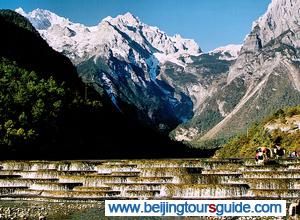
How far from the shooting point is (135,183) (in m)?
79.7

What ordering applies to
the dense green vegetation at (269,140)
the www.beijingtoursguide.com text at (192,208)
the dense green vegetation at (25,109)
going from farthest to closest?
1. the dense green vegetation at (269,140)
2. the dense green vegetation at (25,109)
3. the www.beijingtoursguide.com text at (192,208)

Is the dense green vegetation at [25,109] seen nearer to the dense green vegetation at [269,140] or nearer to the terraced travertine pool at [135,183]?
the terraced travertine pool at [135,183]

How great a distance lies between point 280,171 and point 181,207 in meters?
39.0

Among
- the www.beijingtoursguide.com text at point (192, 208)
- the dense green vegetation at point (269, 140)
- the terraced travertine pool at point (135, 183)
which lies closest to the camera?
the www.beijingtoursguide.com text at point (192, 208)

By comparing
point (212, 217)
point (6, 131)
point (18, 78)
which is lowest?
point (212, 217)

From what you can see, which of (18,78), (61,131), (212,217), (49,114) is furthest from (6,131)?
(212,217)

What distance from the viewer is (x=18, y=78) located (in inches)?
7608

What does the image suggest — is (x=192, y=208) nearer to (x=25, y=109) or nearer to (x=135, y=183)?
(x=135, y=183)

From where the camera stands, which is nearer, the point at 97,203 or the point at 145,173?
the point at 97,203

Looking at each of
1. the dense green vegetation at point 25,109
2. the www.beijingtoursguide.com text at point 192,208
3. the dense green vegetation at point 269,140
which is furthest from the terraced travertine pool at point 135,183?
the dense green vegetation at point 269,140

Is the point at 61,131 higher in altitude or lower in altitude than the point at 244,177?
higher

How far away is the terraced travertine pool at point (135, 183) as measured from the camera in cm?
7031

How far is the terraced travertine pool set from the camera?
231ft

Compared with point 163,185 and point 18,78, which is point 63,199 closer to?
point 163,185
